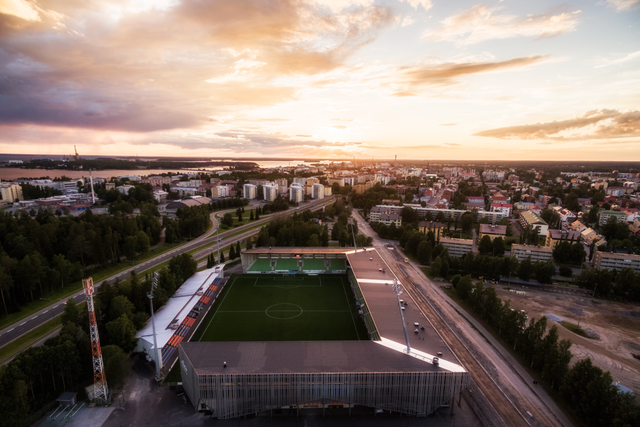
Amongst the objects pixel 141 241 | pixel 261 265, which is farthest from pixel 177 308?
pixel 141 241

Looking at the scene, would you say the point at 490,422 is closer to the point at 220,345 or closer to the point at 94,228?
the point at 220,345

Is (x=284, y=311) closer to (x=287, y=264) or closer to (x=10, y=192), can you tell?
(x=287, y=264)

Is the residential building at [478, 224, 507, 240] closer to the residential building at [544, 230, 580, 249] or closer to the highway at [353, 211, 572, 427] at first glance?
the residential building at [544, 230, 580, 249]

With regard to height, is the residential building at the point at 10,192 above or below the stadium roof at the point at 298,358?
above

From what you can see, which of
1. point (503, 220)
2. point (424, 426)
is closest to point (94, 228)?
point (424, 426)

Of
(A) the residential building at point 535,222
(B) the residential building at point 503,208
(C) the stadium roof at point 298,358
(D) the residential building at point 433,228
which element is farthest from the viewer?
(B) the residential building at point 503,208

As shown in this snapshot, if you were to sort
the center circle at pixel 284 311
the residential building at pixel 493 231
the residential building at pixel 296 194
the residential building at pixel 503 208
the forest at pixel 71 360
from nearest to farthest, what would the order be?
1. the forest at pixel 71 360
2. the center circle at pixel 284 311
3. the residential building at pixel 493 231
4. the residential building at pixel 503 208
5. the residential building at pixel 296 194

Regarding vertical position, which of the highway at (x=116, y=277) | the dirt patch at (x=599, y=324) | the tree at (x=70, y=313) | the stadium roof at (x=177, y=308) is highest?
the tree at (x=70, y=313)

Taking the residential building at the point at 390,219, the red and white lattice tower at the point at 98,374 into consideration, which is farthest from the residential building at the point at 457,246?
the red and white lattice tower at the point at 98,374

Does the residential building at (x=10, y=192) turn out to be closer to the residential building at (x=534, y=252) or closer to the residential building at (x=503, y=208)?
the residential building at (x=534, y=252)
